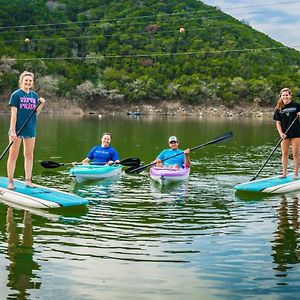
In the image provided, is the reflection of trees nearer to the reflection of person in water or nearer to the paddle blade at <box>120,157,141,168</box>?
the reflection of person in water

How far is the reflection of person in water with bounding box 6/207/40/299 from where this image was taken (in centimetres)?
628

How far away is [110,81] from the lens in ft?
350

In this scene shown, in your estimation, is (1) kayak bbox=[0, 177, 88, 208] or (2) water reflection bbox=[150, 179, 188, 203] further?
(2) water reflection bbox=[150, 179, 188, 203]

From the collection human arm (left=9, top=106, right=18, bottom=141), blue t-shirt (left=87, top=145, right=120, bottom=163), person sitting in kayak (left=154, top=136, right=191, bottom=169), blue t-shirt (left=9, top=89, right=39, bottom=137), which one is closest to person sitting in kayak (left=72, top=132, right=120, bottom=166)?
blue t-shirt (left=87, top=145, right=120, bottom=163)

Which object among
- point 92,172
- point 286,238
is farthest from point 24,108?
point 286,238

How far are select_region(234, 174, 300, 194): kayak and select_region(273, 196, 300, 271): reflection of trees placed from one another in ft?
4.05

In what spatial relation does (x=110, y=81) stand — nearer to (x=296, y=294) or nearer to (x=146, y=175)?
(x=146, y=175)

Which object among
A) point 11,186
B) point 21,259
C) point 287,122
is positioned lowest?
point 21,259

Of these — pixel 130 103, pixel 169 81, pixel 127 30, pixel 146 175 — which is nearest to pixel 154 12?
pixel 127 30

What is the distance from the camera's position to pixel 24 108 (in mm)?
10844

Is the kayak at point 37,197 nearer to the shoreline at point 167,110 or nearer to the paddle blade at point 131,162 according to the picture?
the paddle blade at point 131,162

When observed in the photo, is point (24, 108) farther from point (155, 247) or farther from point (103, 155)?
point (103, 155)

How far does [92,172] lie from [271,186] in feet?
16.7

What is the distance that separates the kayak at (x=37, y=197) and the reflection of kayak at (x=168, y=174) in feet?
14.4
